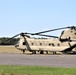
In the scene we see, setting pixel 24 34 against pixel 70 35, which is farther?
pixel 24 34

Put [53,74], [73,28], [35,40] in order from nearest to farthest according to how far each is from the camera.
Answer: [53,74], [73,28], [35,40]

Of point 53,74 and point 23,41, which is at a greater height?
point 23,41

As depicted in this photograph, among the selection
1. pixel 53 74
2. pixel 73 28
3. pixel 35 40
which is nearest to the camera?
pixel 53 74

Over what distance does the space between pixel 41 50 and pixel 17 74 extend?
122 feet

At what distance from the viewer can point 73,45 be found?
169 ft

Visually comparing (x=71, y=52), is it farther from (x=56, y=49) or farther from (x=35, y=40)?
(x=35, y=40)

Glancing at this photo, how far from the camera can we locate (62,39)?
172 feet

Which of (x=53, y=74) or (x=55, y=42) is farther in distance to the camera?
(x=55, y=42)

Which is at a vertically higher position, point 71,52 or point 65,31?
point 65,31

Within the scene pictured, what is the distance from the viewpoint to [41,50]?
54.7m

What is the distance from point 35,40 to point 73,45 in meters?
7.03

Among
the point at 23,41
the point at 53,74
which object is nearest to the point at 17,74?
the point at 53,74

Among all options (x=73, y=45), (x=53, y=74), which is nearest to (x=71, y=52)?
(x=73, y=45)

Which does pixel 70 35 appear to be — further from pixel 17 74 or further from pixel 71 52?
pixel 17 74
